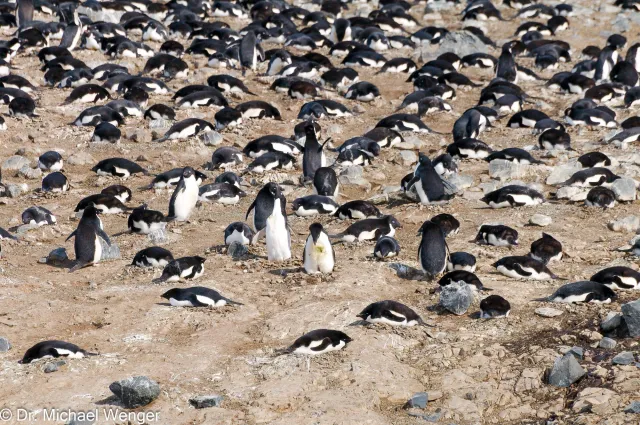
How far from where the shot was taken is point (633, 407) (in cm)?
676

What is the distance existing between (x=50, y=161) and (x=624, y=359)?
880cm

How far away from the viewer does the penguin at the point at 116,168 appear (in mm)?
13523

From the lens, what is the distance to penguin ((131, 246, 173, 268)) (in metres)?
9.94

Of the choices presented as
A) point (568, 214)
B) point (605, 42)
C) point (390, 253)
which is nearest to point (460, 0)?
point (605, 42)

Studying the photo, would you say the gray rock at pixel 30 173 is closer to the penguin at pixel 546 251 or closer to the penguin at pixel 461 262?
the penguin at pixel 461 262

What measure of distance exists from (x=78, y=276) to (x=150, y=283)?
0.91 meters

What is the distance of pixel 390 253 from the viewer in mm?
10148

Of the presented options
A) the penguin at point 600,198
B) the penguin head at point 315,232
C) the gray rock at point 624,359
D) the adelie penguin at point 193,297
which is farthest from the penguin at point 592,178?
the adelie penguin at point 193,297

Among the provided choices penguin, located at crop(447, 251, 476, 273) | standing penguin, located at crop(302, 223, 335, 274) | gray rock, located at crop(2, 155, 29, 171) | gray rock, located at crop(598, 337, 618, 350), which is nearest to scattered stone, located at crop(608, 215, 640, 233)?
penguin, located at crop(447, 251, 476, 273)

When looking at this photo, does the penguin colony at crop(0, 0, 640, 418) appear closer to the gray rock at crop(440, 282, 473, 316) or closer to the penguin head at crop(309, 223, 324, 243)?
the penguin head at crop(309, 223, 324, 243)

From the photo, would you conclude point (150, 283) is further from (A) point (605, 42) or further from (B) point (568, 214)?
(A) point (605, 42)

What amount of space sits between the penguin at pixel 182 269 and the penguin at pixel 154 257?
0.30 meters

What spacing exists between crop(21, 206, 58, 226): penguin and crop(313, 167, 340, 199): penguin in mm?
3238

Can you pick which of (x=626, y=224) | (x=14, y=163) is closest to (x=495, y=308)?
(x=626, y=224)
